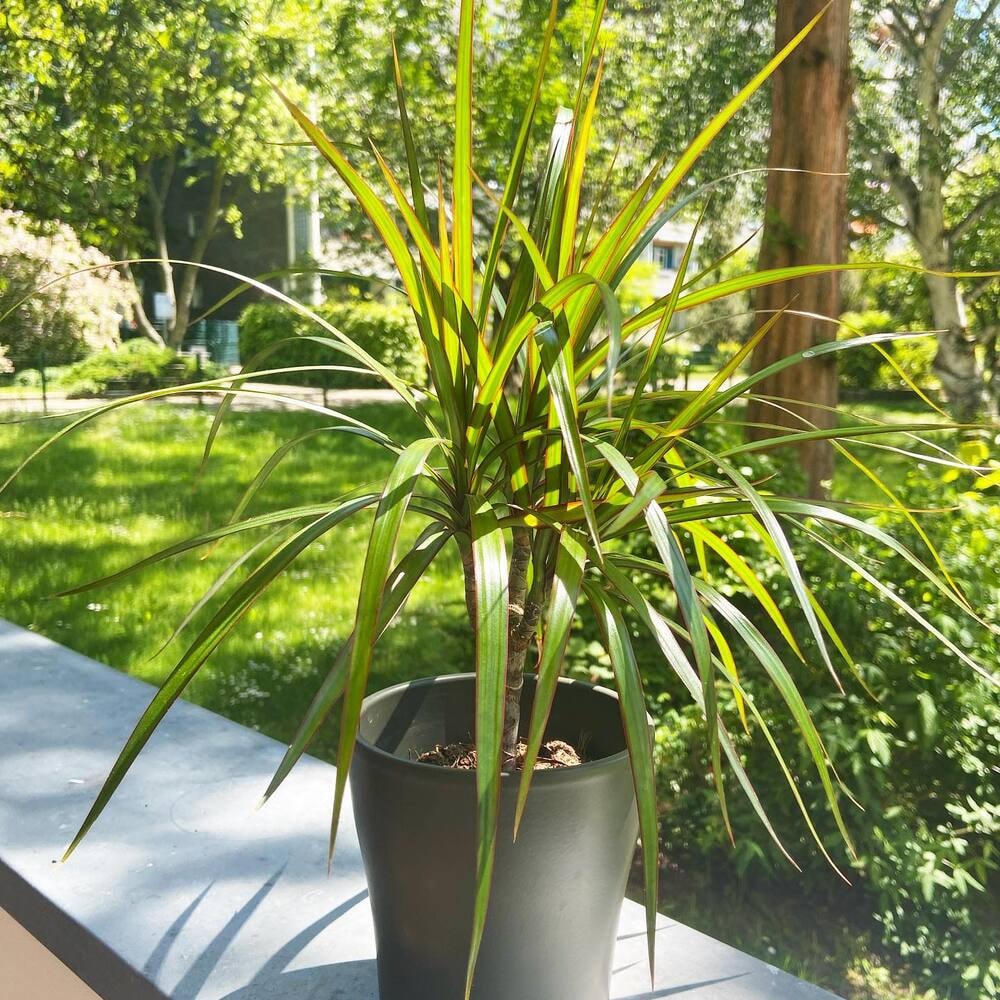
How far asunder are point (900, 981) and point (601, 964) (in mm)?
1499

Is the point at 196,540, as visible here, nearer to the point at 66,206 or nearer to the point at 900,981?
the point at 900,981

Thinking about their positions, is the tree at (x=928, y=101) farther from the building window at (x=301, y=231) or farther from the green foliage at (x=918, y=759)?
the building window at (x=301, y=231)

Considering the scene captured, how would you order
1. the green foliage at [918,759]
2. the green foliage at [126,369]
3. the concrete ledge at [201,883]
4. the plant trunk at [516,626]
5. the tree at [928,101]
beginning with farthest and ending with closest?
the green foliage at [126,369], the tree at [928,101], the green foliage at [918,759], the concrete ledge at [201,883], the plant trunk at [516,626]

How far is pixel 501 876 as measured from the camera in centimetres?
84

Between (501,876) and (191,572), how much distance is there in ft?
10.9

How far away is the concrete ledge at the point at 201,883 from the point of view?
1.09 meters

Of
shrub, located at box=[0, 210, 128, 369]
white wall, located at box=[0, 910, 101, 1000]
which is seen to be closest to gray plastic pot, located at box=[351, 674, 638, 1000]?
white wall, located at box=[0, 910, 101, 1000]

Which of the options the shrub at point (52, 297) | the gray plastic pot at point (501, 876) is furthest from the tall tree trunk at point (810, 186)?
the shrub at point (52, 297)

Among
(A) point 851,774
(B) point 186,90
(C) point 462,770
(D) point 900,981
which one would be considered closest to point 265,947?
(C) point 462,770

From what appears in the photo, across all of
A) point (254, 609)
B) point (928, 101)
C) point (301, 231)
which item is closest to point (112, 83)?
point (254, 609)

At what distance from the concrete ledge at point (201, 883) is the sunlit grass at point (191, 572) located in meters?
0.60

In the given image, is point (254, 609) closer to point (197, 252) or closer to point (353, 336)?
point (353, 336)

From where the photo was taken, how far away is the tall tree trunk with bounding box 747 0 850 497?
3314 millimetres

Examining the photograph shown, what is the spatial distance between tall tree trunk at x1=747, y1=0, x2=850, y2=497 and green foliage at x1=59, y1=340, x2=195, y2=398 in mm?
6623
